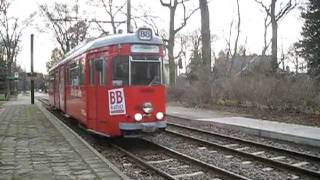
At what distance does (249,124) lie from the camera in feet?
61.7

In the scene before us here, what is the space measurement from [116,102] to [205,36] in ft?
68.9

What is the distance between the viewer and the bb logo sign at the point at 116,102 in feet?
43.9

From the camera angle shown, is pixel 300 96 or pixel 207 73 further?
pixel 207 73

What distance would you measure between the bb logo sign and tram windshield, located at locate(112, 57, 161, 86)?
0.70 ft

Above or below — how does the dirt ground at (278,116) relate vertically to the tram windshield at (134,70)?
below

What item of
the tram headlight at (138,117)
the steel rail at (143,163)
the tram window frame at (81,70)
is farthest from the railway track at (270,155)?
the tram window frame at (81,70)

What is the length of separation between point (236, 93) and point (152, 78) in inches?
575

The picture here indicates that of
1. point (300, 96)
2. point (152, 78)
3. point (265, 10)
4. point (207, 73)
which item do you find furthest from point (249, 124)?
point (265, 10)

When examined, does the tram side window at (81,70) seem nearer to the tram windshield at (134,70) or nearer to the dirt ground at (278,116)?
→ the tram windshield at (134,70)

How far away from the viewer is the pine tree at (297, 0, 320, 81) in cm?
2658

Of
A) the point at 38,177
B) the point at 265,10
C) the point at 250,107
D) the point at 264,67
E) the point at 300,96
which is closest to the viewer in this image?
the point at 38,177

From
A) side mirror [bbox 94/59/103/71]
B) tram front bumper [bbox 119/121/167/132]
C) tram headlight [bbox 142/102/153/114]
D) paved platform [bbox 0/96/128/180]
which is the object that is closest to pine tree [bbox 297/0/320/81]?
tram headlight [bbox 142/102/153/114]

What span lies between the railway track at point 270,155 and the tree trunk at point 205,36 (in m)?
16.4

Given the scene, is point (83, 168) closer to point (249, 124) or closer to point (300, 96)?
point (249, 124)
